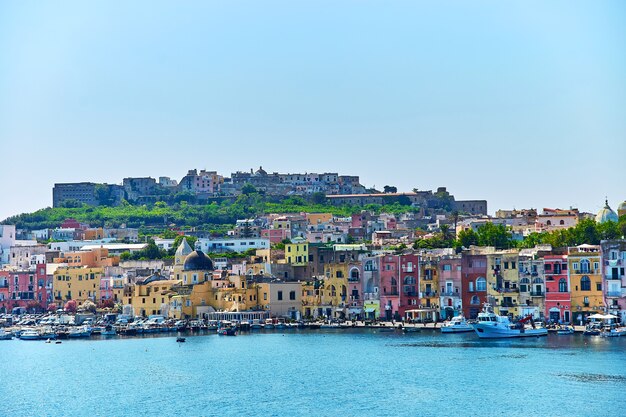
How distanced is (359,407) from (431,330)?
2889 centimetres

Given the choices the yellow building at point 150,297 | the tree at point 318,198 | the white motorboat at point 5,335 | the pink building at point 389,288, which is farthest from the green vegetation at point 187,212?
the pink building at point 389,288

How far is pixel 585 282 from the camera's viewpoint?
7369cm

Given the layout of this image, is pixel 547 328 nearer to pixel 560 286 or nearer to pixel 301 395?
pixel 560 286

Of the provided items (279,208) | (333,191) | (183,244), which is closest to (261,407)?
(183,244)

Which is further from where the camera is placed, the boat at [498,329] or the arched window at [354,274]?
the arched window at [354,274]

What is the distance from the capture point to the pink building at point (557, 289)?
74625mm

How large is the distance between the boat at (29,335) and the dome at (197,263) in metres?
12.0

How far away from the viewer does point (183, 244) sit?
95.8 m

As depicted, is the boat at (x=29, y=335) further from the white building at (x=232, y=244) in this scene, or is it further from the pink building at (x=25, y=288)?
the white building at (x=232, y=244)

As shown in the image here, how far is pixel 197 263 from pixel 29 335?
44.4ft

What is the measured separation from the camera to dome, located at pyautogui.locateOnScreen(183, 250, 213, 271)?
3524 inches

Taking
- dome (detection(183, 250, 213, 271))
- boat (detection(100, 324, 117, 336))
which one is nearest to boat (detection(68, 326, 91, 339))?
boat (detection(100, 324, 117, 336))

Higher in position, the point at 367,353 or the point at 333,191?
the point at 333,191

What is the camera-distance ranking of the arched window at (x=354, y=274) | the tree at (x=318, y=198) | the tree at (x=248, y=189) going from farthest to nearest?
the tree at (x=248, y=189)
the tree at (x=318, y=198)
the arched window at (x=354, y=274)
